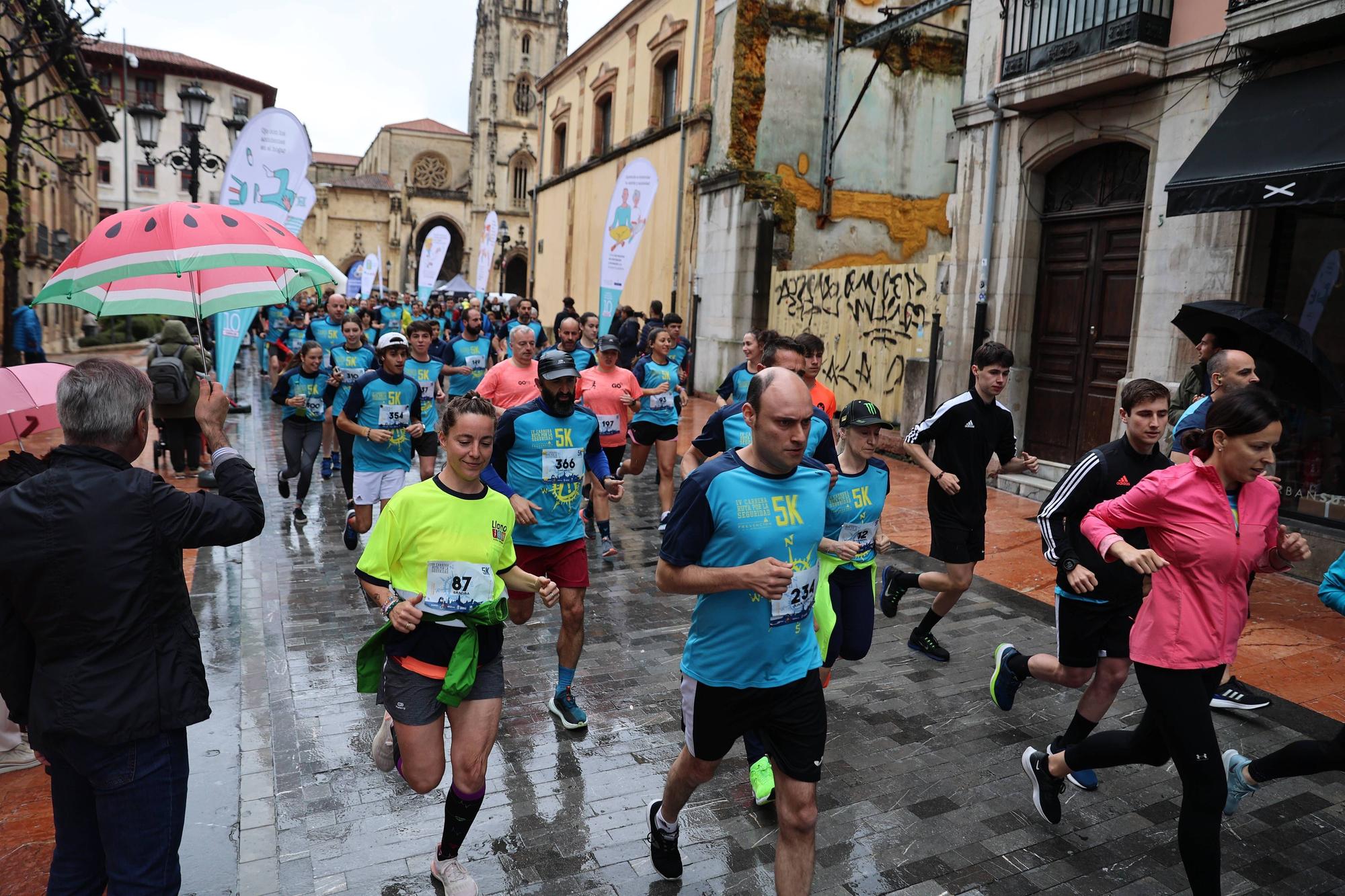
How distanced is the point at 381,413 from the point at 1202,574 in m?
6.32

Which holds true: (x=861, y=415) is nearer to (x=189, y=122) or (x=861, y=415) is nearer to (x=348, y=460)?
(x=348, y=460)

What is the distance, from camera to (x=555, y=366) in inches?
208

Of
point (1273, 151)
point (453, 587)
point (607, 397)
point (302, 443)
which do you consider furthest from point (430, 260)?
point (453, 587)

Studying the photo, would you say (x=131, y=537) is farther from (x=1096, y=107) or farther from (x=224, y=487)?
(x=1096, y=107)

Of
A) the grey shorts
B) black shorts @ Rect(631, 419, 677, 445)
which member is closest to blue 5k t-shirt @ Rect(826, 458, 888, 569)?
the grey shorts

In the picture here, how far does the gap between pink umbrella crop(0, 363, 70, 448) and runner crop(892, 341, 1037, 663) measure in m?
4.48

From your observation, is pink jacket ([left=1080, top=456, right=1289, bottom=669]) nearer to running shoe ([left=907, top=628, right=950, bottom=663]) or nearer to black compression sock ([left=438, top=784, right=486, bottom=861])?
black compression sock ([left=438, top=784, right=486, bottom=861])

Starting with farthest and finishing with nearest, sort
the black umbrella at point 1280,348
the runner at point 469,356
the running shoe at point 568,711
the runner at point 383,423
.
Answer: the runner at point 469,356, the runner at point 383,423, the black umbrella at point 1280,348, the running shoe at point 568,711

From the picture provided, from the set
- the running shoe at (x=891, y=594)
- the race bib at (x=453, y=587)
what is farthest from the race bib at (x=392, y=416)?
the race bib at (x=453, y=587)

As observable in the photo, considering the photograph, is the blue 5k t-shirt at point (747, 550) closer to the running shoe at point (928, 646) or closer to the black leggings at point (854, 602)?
the black leggings at point (854, 602)

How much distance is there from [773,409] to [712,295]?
17.4m

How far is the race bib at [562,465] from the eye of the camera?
5.28 m

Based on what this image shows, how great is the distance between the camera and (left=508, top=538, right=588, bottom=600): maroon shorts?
16.8 feet

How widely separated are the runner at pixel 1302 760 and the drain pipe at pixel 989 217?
8683mm
